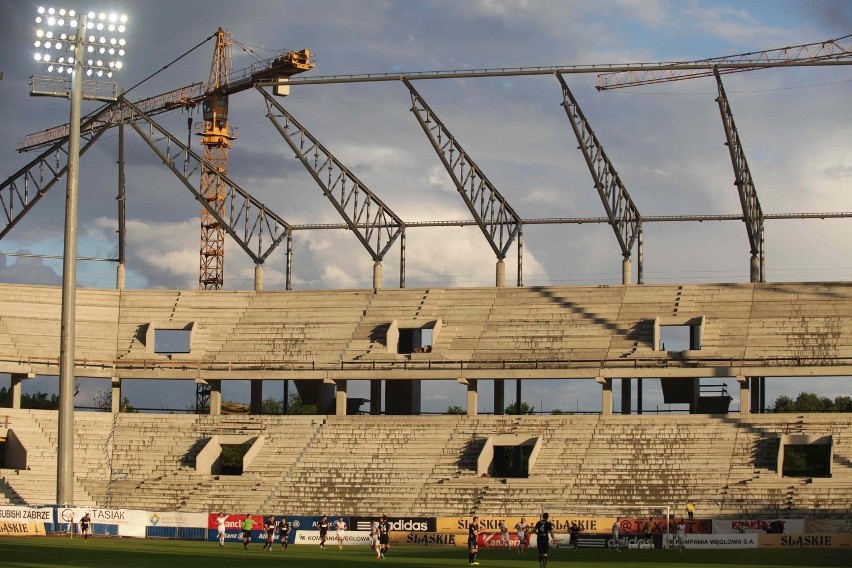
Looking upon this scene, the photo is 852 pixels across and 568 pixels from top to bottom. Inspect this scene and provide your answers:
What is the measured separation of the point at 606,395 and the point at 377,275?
18.4 meters

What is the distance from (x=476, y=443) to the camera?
6825 centimetres

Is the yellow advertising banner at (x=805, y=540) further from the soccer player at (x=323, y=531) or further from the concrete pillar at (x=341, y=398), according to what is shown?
the concrete pillar at (x=341, y=398)

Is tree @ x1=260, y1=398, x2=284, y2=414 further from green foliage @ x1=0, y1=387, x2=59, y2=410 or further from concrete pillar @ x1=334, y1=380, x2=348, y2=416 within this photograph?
concrete pillar @ x1=334, y1=380, x2=348, y2=416

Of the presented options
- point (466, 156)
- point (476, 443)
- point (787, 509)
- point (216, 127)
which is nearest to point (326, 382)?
point (476, 443)

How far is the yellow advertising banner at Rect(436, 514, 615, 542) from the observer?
185 ft

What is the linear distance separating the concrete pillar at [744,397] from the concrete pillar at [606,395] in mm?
6677

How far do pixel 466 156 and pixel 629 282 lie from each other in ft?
39.7

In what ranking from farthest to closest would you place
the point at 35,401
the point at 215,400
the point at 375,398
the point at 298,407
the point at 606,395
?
the point at 298,407
the point at 35,401
the point at 375,398
the point at 215,400
the point at 606,395

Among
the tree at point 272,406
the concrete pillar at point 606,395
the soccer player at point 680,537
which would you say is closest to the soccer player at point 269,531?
the soccer player at point 680,537

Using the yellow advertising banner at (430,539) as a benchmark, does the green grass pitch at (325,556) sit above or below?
above

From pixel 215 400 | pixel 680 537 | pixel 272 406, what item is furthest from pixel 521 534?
pixel 272 406

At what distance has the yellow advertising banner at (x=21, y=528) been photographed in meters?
53.8

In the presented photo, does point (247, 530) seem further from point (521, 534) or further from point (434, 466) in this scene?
point (434, 466)

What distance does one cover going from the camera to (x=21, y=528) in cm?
5384
